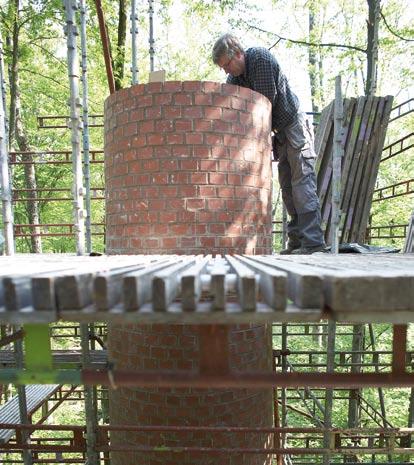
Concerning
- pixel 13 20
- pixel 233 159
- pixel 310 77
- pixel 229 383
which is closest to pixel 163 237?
pixel 233 159

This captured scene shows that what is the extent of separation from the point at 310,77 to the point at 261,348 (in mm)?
15285

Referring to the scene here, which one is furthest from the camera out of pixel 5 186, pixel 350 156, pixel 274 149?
pixel 350 156

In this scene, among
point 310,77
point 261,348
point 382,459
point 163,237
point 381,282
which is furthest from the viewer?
point 310,77

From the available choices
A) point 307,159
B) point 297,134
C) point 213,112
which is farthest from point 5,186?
point 307,159

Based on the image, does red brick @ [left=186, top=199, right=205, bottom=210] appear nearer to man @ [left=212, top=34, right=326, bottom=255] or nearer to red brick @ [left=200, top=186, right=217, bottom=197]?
red brick @ [left=200, top=186, right=217, bottom=197]

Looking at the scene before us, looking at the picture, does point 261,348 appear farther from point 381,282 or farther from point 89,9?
point 89,9

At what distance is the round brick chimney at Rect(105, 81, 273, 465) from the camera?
134 inches

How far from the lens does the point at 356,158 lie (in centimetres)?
607

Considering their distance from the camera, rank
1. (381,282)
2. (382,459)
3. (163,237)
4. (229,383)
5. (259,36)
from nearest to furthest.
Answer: (381,282), (229,383), (163,237), (382,459), (259,36)

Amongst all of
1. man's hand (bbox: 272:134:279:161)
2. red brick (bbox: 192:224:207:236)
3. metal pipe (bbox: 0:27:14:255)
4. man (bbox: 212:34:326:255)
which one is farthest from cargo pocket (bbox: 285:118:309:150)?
metal pipe (bbox: 0:27:14:255)

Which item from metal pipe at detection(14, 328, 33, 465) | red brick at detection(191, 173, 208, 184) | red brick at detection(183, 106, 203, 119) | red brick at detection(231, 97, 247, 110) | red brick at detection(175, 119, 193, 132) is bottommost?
metal pipe at detection(14, 328, 33, 465)

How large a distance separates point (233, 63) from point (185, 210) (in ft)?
5.57

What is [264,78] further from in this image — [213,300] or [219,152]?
[213,300]

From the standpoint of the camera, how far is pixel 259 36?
41.9 feet
